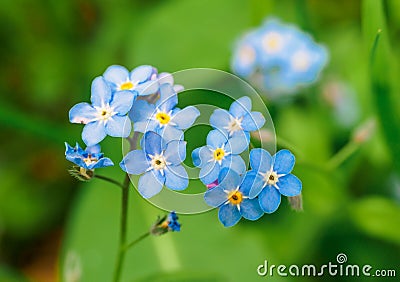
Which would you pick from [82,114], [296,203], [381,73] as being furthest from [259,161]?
[381,73]

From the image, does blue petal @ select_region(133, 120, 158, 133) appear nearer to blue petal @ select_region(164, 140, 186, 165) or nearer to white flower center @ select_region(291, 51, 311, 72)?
blue petal @ select_region(164, 140, 186, 165)

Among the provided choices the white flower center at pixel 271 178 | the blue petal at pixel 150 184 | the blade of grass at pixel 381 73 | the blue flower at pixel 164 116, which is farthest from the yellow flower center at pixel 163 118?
the blade of grass at pixel 381 73

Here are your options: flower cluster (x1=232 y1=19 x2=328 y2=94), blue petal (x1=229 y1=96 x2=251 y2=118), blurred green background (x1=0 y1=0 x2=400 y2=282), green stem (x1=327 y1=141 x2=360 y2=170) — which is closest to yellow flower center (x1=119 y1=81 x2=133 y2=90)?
blue petal (x1=229 y1=96 x2=251 y2=118)

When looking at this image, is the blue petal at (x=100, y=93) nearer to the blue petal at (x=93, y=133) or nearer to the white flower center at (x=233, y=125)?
the blue petal at (x=93, y=133)

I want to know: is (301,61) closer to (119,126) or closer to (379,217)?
(379,217)

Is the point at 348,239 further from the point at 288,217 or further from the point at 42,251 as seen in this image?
the point at 42,251
